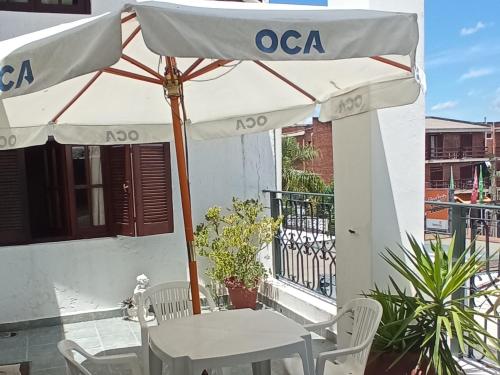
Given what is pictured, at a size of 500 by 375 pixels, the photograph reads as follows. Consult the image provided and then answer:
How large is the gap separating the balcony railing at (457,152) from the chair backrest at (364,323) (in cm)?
3820

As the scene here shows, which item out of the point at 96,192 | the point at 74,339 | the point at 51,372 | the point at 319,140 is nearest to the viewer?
the point at 51,372

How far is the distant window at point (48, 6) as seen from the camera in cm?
487

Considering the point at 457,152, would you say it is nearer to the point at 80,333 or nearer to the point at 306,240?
the point at 306,240

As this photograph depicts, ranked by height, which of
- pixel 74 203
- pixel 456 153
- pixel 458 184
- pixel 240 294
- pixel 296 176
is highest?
pixel 456 153

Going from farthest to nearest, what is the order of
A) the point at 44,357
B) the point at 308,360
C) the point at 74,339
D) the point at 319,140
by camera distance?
1. the point at 319,140
2. the point at 74,339
3. the point at 44,357
4. the point at 308,360

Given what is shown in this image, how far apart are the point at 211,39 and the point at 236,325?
158 cm

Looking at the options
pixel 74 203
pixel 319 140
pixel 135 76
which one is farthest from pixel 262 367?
pixel 319 140

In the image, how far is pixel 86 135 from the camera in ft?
12.5

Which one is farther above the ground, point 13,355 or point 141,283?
point 141,283

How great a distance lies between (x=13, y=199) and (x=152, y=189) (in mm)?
1458

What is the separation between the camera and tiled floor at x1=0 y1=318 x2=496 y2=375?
13.2 ft

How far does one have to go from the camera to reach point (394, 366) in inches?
109

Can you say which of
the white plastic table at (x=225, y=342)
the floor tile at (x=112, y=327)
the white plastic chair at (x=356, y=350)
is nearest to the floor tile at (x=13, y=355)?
the floor tile at (x=112, y=327)

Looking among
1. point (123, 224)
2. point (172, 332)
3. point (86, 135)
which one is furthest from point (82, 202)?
point (172, 332)
